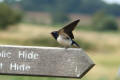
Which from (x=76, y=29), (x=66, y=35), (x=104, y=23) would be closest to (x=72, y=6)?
(x=104, y=23)

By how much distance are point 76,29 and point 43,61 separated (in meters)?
33.3

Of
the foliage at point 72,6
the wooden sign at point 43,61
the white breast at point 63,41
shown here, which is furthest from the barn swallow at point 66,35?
the foliage at point 72,6

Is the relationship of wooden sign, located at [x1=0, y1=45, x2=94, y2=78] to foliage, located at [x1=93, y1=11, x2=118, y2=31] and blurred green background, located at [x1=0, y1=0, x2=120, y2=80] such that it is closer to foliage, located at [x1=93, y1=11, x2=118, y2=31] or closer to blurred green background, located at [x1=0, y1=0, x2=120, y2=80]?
blurred green background, located at [x1=0, y1=0, x2=120, y2=80]

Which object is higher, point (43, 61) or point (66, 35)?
point (66, 35)

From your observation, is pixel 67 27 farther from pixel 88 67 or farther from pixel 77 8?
pixel 77 8

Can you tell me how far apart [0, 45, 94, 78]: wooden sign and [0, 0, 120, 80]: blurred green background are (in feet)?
5.96

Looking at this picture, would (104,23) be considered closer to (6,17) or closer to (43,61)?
(6,17)

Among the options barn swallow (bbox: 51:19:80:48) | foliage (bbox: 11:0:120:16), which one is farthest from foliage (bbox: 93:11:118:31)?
barn swallow (bbox: 51:19:80:48)

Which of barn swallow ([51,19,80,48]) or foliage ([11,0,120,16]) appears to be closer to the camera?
barn swallow ([51,19,80,48])

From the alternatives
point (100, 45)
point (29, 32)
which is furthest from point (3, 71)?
→ point (29, 32)

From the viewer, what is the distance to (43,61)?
5.25 meters

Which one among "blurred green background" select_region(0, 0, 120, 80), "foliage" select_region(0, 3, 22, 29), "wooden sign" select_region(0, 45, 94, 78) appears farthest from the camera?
"foliage" select_region(0, 3, 22, 29)

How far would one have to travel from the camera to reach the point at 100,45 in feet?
99.5

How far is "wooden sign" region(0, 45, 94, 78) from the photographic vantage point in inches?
204
